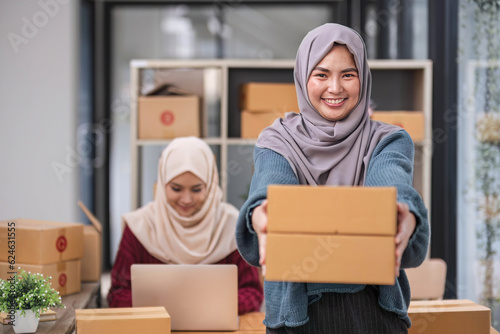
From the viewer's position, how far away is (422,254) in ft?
4.10

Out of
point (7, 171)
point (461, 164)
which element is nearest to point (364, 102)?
point (461, 164)

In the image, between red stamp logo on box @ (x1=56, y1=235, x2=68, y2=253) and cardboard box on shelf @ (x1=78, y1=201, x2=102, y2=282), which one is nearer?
red stamp logo on box @ (x1=56, y1=235, x2=68, y2=253)

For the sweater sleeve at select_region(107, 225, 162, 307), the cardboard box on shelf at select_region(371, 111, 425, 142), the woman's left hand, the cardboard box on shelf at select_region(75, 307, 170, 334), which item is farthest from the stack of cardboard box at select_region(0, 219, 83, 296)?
the cardboard box on shelf at select_region(371, 111, 425, 142)

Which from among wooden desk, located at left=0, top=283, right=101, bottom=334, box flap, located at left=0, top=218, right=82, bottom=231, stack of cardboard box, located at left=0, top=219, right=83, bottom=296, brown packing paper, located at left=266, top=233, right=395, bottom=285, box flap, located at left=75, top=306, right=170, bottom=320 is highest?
brown packing paper, located at left=266, top=233, right=395, bottom=285

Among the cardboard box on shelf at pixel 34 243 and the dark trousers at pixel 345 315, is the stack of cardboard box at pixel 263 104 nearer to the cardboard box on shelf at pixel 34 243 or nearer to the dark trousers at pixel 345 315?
the cardboard box on shelf at pixel 34 243

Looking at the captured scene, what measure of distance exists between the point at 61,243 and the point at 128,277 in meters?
0.29

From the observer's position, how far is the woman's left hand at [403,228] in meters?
1.18

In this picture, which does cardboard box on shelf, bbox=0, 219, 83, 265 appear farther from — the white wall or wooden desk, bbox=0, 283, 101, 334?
the white wall

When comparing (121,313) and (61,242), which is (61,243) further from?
(121,313)

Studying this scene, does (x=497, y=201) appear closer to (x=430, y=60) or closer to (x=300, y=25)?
(x=430, y=60)

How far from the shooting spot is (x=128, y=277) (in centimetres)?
259

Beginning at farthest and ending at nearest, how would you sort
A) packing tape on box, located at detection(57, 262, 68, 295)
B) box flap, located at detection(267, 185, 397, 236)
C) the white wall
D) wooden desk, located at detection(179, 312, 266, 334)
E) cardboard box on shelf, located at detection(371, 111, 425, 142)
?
the white wall
cardboard box on shelf, located at detection(371, 111, 425, 142)
packing tape on box, located at detection(57, 262, 68, 295)
wooden desk, located at detection(179, 312, 266, 334)
box flap, located at detection(267, 185, 397, 236)

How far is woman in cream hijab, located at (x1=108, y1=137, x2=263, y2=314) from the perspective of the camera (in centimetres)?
272

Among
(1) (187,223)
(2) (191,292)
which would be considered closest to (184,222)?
(1) (187,223)
